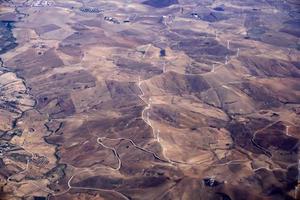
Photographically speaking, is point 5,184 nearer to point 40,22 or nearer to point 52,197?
point 52,197

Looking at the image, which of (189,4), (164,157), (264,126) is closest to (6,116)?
(164,157)

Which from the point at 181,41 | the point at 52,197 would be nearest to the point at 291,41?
the point at 181,41

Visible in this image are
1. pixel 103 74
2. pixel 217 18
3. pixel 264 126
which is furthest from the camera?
pixel 217 18

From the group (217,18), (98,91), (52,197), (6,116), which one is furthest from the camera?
(217,18)

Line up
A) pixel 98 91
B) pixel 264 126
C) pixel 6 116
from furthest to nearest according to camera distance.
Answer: pixel 98 91
pixel 6 116
pixel 264 126

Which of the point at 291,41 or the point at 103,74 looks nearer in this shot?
the point at 103,74

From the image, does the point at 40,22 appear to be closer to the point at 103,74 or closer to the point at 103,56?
the point at 103,56
